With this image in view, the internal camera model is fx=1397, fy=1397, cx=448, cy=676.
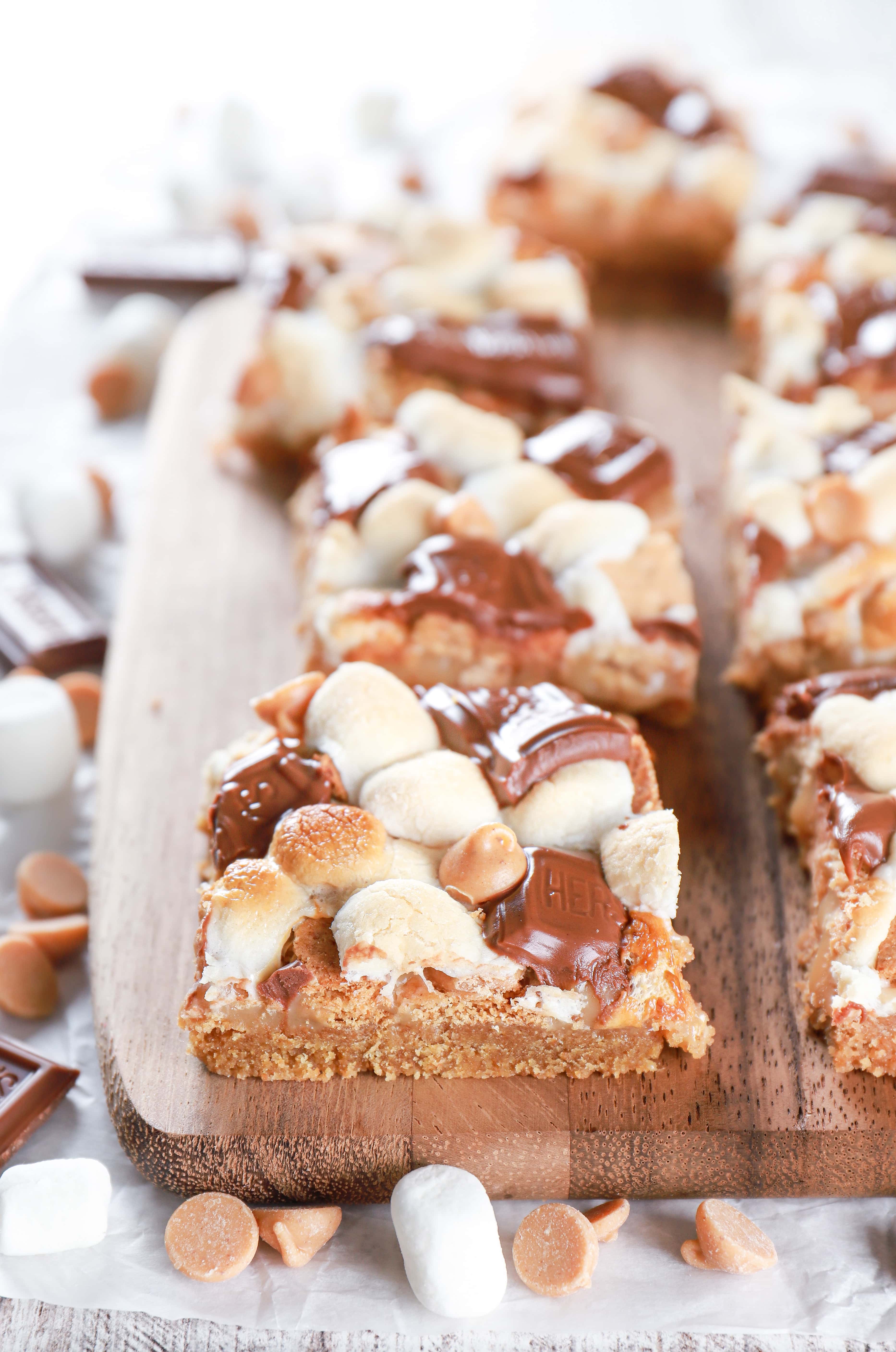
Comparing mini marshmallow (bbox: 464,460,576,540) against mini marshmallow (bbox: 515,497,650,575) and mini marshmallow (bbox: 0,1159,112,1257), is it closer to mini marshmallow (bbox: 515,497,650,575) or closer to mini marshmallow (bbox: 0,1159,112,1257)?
mini marshmallow (bbox: 515,497,650,575)

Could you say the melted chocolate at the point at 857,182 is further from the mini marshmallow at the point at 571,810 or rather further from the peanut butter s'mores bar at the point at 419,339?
the mini marshmallow at the point at 571,810

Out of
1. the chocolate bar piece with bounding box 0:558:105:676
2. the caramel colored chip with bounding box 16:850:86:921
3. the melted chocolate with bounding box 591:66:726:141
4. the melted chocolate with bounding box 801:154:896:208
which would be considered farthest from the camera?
the melted chocolate with bounding box 591:66:726:141

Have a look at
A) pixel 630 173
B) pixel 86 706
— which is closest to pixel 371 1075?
pixel 86 706

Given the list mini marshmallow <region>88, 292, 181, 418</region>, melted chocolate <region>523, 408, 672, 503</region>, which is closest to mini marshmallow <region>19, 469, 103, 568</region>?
mini marshmallow <region>88, 292, 181, 418</region>

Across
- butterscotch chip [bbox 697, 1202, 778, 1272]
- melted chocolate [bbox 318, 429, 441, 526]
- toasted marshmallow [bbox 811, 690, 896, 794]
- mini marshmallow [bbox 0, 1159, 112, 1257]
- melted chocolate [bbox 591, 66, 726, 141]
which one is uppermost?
melted chocolate [bbox 591, 66, 726, 141]

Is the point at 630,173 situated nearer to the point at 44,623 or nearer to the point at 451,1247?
the point at 44,623

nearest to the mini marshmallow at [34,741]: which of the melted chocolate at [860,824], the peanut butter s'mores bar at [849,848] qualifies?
the peanut butter s'mores bar at [849,848]
